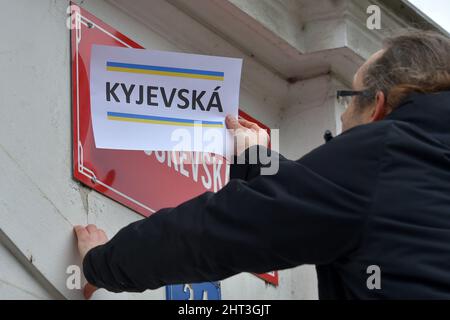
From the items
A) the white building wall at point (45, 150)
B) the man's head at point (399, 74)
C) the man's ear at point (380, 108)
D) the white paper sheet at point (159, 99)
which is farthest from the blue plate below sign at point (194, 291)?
the man's ear at point (380, 108)

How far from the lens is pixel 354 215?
8.87 ft

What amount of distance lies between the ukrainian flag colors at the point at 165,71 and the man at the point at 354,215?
92 cm

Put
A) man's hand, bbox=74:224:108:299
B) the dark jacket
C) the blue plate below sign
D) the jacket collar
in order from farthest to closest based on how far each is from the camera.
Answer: the blue plate below sign < man's hand, bbox=74:224:108:299 < the jacket collar < the dark jacket

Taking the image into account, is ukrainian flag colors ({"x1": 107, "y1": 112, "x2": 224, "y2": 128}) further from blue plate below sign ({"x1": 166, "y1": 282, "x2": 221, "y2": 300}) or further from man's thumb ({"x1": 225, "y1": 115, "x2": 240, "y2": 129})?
blue plate below sign ({"x1": 166, "y1": 282, "x2": 221, "y2": 300})

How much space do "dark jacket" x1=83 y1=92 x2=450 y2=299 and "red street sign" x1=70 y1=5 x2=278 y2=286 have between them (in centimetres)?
94

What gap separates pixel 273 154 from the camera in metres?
3.22

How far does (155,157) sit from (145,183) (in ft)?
0.38

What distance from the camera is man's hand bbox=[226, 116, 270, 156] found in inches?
138

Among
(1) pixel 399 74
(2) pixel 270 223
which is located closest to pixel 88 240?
(2) pixel 270 223

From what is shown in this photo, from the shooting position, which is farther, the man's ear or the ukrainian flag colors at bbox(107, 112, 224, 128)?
the ukrainian flag colors at bbox(107, 112, 224, 128)

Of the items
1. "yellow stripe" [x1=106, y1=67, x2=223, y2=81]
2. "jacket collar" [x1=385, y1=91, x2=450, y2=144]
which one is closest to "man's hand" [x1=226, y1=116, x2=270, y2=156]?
"yellow stripe" [x1=106, y1=67, x2=223, y2=81]

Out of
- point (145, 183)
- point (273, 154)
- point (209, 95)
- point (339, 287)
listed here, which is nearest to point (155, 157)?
point (145, 183)
